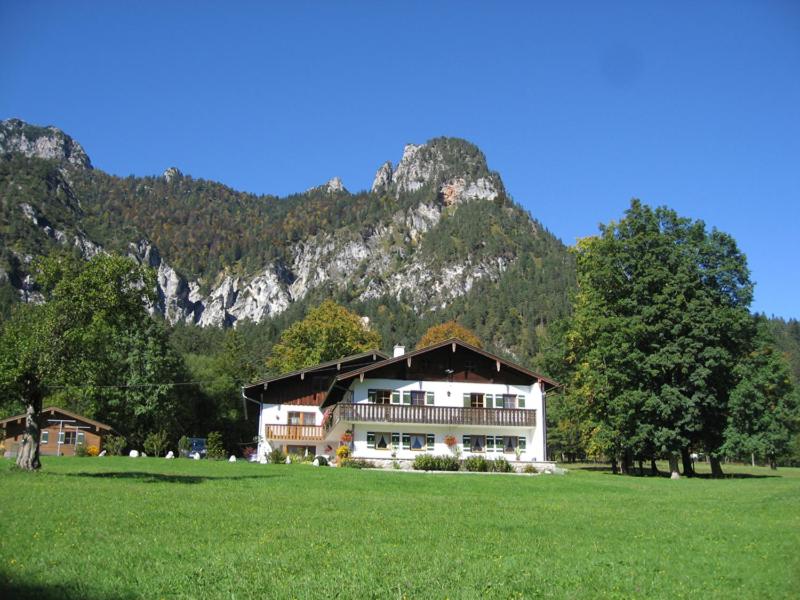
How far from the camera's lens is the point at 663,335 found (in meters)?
38.6

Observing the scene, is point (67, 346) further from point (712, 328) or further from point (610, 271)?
point (712, 328)

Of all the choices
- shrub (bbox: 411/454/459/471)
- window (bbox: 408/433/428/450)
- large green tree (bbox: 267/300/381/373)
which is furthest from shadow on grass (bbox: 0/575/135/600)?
large green tree (bbox: 267/300/381/373)

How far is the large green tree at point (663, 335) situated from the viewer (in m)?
37.5

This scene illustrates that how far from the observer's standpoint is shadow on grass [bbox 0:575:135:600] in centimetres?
824

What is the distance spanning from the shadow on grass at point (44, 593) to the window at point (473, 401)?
114 ft

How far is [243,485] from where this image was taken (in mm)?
22703

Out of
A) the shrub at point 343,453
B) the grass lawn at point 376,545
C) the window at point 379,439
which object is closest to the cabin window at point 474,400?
the window at point 379,439

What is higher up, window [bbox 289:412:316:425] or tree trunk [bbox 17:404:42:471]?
window [bbox 289:412:316:425]

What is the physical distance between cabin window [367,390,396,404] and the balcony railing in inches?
54.9

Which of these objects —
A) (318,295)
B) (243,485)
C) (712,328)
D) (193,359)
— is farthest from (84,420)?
(318,295)

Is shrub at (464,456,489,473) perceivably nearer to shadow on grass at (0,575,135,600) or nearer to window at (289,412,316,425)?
window at (289,412,316,425)

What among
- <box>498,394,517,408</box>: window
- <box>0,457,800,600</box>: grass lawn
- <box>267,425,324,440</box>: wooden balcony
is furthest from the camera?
<box>267,425,324,440</box>: wooden balcony

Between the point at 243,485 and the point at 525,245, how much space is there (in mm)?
182304

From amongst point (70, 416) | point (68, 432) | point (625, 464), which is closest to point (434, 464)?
point (625, 464)
